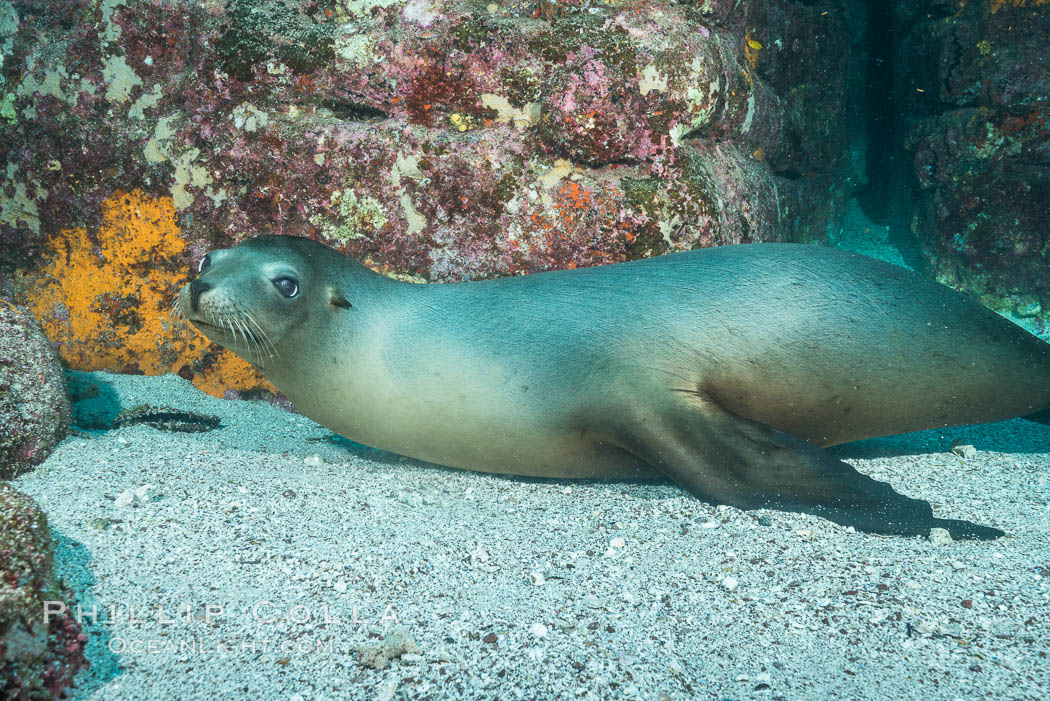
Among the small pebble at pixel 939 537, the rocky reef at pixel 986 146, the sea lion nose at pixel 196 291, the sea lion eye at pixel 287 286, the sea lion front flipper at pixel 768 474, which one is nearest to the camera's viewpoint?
the small pebble at pixel 939 537

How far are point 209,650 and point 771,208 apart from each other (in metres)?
3.83

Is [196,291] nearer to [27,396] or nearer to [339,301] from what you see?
[339,301]

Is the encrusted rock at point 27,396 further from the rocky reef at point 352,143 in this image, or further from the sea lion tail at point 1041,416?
the sea lion tail at point 1041,416

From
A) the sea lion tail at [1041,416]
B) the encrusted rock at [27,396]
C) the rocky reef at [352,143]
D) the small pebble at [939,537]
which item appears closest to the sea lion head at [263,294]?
the encrusted rock at [27,396]

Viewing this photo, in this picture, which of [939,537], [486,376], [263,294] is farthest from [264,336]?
[939,537]

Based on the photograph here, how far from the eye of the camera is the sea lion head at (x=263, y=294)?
2.50 m

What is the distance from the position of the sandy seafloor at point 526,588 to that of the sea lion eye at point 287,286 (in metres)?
0.73

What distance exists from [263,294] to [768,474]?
203cm

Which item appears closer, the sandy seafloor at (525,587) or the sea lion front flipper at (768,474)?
the sandy seafloor at (525,587)

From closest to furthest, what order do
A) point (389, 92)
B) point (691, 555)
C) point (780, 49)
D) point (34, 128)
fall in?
point (691, 555) → point (389, 92) → point (34, 128) → point (780, 49)

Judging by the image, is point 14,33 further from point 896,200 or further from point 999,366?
point 896,200

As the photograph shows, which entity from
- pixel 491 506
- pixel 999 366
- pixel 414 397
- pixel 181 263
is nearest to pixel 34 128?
pixel 181 263

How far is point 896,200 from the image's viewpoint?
263 inches

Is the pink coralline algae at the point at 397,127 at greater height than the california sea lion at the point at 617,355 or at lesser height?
greater
